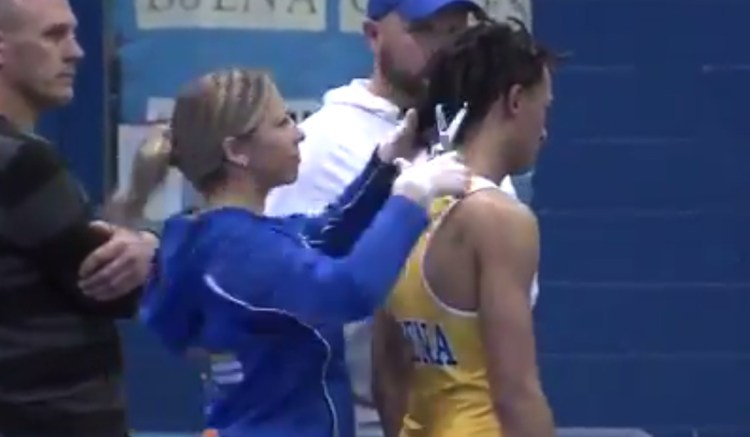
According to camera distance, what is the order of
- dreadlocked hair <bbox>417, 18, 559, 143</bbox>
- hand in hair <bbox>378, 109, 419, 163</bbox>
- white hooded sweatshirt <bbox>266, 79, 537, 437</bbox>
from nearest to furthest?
1. dreadlocked hair <bbox>417, 18, 559, 143</bbox>
2. hand in hair <bbox>378, 109, 419, 163</bbox>
3. white hooded sweatshirt <bbox>266, 79, 537, 437</bbox>

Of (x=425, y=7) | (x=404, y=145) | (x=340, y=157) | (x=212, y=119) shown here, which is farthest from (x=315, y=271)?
(x=425, y=7)

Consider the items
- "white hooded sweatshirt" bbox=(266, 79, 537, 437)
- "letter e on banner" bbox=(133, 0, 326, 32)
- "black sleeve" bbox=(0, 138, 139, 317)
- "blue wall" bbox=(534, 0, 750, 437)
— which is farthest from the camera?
Result: "blue wall" bbox=(534, 0, 750, 437)

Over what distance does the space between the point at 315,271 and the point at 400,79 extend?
1.28 m

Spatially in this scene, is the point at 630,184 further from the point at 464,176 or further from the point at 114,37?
the point at 464,176

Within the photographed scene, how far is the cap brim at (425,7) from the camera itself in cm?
477

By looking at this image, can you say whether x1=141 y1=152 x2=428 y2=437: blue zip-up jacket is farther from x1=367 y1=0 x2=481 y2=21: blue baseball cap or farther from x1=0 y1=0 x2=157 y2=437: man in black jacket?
x1=367 y1=0 x2=481 y2=21: blue baseball cap

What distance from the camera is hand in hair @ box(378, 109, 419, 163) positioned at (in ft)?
13.6

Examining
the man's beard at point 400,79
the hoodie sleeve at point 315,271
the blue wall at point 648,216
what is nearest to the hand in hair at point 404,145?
the hoodie sleeve at point 315,271

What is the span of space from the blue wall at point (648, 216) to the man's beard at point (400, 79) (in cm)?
179

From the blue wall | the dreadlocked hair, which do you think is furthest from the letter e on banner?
the dreadlocked hair

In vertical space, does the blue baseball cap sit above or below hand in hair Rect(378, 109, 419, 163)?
above

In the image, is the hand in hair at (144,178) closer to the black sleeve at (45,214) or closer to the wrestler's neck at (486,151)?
the black sleeve at (45,214)

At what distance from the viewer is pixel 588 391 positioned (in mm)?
6699

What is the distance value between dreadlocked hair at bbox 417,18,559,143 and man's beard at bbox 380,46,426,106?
0.70 meters
